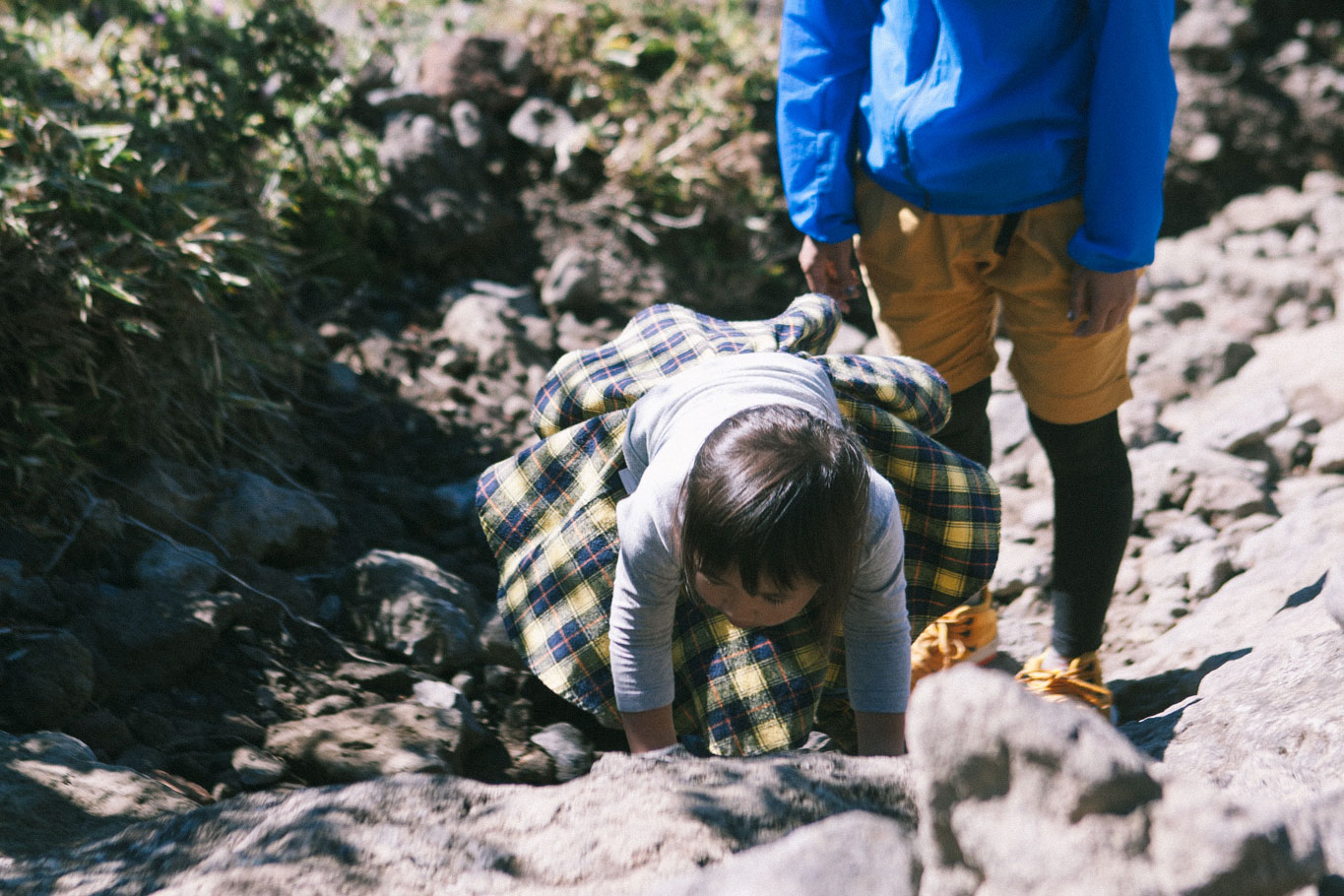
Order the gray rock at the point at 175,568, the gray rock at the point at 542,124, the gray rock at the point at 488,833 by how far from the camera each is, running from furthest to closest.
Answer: the gray rock at the point at 542,124 < the gray rock at the point at 175,568 < the gray rock at the point at 488,833

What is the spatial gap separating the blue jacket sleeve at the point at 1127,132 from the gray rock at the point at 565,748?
138 centimetres

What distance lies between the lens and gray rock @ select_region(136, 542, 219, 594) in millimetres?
2293

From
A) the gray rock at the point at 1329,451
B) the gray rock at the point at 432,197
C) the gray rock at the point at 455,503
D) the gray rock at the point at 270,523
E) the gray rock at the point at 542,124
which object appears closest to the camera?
the gray rock at the point at 270,523

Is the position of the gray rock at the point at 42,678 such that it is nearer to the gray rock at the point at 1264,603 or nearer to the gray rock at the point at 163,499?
the gray rock at the point at 163,499

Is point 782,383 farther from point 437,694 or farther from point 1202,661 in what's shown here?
point 1202,661

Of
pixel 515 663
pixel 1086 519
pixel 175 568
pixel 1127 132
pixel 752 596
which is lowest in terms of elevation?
pixel 515 663

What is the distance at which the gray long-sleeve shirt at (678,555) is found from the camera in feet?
5.58

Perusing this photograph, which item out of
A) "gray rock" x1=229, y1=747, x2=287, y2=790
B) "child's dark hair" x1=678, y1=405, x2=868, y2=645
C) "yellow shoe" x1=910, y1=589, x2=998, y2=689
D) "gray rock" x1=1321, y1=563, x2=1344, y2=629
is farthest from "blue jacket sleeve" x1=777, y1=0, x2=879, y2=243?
"gray rock" x1=229, y1=747, x2=287, y2=790

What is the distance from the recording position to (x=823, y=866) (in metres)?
1.16

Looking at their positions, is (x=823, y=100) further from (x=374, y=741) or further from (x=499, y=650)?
(x=374, y=741)

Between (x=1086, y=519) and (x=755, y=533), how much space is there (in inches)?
40.4

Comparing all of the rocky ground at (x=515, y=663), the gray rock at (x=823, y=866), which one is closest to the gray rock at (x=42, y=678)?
the rocky ground at (x=515, y=663)

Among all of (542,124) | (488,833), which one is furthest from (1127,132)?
(542,124)

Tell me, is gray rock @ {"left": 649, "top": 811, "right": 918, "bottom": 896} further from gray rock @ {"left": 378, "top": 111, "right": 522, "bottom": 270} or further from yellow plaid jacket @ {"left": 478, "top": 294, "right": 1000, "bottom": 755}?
gray rock @ {"left": 378, "top": 111, "right": 522, "bottom": 270}
